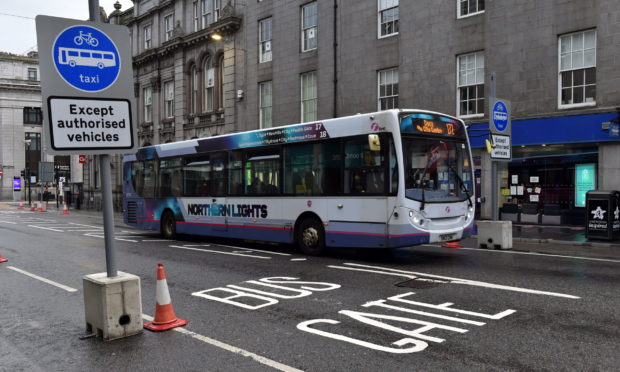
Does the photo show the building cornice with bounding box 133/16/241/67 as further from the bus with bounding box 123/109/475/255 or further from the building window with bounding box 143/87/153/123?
the bus with bounding box 123/109/475/255

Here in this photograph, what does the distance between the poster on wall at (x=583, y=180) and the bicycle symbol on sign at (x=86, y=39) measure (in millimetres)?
16338

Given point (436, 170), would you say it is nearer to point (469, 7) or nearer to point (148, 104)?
point (469, 7)

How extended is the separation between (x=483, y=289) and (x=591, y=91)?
11895mm

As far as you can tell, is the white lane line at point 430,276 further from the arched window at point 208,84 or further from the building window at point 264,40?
the arched window at point 208,84

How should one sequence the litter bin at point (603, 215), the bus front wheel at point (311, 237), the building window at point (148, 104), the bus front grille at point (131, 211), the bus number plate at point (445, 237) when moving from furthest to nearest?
the building window at point (148, 104), the bus front grille at point (131, 211), the litter bin at point (603, 215), the bus front wheel at point (311, 237), the bus number plate at point (445, 237)

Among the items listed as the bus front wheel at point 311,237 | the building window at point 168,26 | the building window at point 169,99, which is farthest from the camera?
the building window at point 169,99

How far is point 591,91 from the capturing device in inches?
655

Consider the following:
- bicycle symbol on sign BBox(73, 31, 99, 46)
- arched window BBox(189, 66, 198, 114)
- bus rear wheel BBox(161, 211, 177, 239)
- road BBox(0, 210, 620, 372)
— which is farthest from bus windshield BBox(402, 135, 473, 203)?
arched window BBox(189, 66, 198, 114)

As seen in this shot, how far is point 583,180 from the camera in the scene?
17375 millimetres

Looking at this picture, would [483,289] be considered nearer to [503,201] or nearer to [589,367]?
[589,367]

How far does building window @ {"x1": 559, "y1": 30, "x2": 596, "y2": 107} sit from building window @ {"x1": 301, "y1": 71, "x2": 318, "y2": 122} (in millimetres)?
11356

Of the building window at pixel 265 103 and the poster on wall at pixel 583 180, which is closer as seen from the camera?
the poster on wall at pixel 583 180

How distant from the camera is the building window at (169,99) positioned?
35500mm

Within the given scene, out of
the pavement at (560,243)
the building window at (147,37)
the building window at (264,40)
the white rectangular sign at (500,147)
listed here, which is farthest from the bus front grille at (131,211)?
the building window at (147,37)
